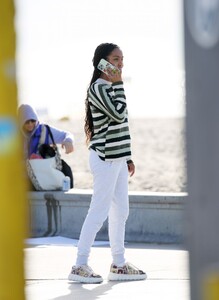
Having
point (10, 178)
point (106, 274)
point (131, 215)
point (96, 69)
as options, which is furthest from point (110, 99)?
point (10, 178)

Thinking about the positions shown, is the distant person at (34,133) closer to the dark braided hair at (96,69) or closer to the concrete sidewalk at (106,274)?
the concrete sidewalk at (106,274)

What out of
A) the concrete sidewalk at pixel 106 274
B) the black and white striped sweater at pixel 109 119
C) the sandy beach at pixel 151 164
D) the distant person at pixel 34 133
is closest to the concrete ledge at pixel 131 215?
the concrete sidewalk at pixel 106 274

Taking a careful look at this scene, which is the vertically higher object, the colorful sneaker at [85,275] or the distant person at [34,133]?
the distant person at [34,133]

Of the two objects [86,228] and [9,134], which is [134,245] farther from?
[9,134]

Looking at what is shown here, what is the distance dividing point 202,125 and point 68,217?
7.89 metres

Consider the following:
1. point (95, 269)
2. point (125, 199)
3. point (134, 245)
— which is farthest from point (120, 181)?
point (134, 245)

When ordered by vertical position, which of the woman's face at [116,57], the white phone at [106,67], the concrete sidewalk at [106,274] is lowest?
the concrete sidewalk at [106,274]

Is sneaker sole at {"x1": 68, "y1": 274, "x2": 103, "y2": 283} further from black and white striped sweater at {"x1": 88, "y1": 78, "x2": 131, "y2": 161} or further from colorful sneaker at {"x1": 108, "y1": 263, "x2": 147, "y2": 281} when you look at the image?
black and white striped sweater at {"x1": 88, "y1": 78, "x2": 131, "y2": 161}

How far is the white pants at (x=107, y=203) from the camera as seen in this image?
24.2 feet

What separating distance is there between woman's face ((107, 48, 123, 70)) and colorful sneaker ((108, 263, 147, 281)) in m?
1.45

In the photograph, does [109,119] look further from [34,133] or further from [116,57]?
[34,133]

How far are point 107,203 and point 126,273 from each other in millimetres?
574

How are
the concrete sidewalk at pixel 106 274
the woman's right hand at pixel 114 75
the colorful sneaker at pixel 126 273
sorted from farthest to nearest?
the colorful sneaker at pixel 126 273
the woman's right hand at pixel 114 75
the concrete sidewalk at pixel 106 274

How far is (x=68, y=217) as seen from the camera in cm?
1049
